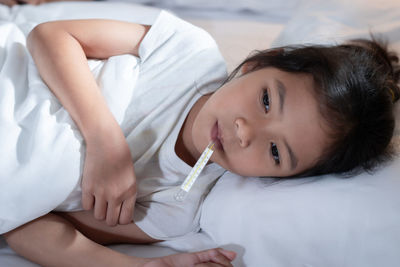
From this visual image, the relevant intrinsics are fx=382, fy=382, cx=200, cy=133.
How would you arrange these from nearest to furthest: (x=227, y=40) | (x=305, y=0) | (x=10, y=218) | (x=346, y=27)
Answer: (x=10, y=218) → (x=346, y=27) → (x=305, y=0) → (x=227, y=40)

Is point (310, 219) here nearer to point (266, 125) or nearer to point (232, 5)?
point (266, 125)

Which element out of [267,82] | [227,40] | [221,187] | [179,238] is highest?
[267,82]

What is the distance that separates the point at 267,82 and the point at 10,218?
0.56m

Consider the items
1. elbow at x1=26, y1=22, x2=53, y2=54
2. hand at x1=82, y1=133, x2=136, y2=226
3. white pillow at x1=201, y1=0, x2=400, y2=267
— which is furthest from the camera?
elbow at x1=26, y1=22, x2=53, y2=54

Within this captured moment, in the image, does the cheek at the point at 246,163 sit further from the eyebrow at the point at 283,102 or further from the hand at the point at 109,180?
the hand at the point at 109,180

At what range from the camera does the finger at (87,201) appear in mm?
774

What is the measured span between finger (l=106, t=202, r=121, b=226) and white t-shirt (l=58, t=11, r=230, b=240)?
6 cm

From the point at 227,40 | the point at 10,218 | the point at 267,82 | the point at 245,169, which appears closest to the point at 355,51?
the point at 267,82

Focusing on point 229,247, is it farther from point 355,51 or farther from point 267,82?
point 355,51

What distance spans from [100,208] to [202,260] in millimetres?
235

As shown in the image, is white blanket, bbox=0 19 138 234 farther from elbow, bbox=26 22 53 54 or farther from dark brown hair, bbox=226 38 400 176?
dark brown hair, bbox=226 38 400 176

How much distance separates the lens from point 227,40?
1.39 metres

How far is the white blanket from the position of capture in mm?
713

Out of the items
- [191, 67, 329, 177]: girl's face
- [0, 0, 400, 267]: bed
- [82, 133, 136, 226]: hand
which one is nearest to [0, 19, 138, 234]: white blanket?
[82, 133, 136, 226]: hand
